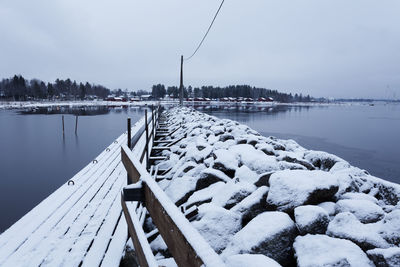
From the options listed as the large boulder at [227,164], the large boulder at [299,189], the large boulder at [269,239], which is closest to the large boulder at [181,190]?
the large boulder at [227,164]

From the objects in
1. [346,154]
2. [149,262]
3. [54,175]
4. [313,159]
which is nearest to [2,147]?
[54,175]

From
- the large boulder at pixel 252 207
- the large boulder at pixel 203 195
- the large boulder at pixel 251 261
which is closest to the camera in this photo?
the large boulder at pixel 251 261

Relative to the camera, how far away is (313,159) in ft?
20.3

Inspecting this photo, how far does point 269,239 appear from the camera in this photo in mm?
2516

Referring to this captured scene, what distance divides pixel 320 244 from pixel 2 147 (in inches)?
646

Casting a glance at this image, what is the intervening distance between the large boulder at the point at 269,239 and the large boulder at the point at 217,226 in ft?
0.62

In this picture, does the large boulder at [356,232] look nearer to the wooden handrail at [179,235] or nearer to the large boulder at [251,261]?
the large boulder at [251,261]

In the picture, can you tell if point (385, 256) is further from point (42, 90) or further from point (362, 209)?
point (42, 90)

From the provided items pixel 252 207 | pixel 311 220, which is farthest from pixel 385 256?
pixel 252 207

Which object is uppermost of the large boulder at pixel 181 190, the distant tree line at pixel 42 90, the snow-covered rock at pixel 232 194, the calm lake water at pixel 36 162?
the distant tree line at pixel 42 90

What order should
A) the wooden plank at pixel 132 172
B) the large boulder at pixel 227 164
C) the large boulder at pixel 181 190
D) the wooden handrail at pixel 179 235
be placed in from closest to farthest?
the wooden handrail at pixel 179 235 < the wooden plank at pixel 132 172 < the large boulder at pixel 181 190 < the large boulder at pixel 227 164

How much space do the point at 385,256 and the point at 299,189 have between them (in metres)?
1.08

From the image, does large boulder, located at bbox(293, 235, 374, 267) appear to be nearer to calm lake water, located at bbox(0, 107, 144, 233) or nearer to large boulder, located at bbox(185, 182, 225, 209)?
large boulder, located at bbox(185, 182, 225, 209)

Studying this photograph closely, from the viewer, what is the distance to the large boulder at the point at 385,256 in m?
2.12
